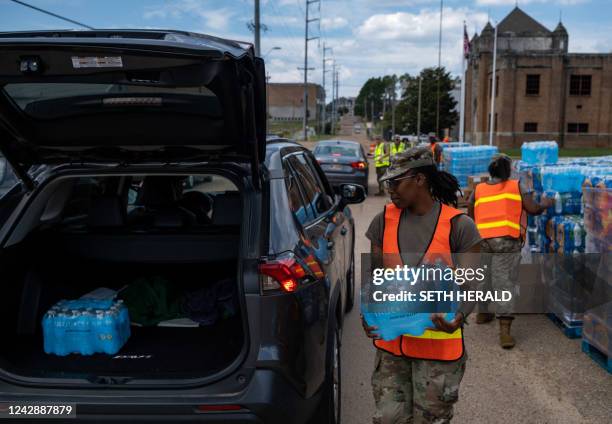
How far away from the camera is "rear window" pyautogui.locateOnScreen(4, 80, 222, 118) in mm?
3109

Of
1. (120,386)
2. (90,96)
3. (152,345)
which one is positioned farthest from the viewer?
(152,345)

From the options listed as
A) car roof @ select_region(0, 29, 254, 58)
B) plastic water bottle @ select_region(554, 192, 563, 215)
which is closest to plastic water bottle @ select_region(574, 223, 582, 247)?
plastic water bottle @ select_region(554, 192, 563, 215)

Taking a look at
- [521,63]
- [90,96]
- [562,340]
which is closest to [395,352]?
[90,96]

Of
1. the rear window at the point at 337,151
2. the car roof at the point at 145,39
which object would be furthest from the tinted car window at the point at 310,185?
the rear window at the point at 337,151

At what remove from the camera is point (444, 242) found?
2.87 meters

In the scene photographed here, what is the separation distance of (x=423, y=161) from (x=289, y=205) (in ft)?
2.47

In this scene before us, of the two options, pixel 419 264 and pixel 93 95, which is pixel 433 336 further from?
pixel 93 95

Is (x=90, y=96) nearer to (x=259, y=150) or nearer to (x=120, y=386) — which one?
(x=259, y=150)

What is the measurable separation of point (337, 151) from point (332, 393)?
14.0 meters

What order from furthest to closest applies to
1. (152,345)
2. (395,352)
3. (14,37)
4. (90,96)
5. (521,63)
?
(521,63) < (152,345) < (90,96) < (395,352) < (14,37)

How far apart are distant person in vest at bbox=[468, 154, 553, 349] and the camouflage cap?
2677mm

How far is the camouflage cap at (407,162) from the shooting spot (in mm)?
2971

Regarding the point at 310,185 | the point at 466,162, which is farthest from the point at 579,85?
the point at 310,185

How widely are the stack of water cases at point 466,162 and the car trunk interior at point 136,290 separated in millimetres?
11328
